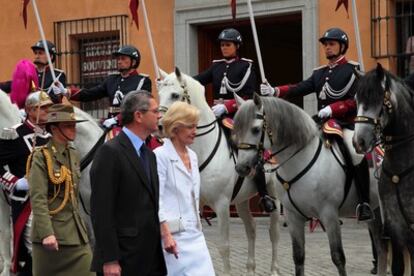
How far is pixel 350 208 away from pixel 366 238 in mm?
5107

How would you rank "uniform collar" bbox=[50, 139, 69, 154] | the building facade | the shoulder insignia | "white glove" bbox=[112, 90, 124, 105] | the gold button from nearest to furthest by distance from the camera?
"uniform collar" bbox=[50, 139, 69, 154]
the gold button
the shoulder insignia
"white glove" bbox=[112, 90, 124, 105]
the building facade

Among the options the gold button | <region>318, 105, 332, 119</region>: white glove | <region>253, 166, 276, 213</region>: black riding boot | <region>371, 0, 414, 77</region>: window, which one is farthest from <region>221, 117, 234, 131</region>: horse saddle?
<region>371, 0, 414, 77</region>: window

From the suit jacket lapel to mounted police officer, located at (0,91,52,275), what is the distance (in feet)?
8.54

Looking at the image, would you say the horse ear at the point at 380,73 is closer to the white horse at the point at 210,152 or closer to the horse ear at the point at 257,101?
the horse ear at the point at 257,101

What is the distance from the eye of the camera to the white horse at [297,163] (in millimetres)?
9289

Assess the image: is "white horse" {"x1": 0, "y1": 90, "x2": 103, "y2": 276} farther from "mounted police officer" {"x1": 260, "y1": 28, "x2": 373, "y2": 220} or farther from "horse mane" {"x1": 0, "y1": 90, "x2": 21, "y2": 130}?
"mounted police officer" {"x1": 260, "y1": 28, "x2": 373, "y2": 220}

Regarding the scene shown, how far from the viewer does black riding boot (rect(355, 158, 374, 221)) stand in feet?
31.7

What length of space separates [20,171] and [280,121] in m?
2.52

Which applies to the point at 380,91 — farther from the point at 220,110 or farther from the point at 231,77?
the point at 231,77

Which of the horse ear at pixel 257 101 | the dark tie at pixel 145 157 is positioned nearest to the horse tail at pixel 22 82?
the horse ear at pixel 257 101

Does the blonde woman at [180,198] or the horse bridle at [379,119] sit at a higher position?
the horse bridle at [379,119]

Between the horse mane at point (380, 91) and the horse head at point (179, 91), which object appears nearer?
the horse mane at point (380, 91)

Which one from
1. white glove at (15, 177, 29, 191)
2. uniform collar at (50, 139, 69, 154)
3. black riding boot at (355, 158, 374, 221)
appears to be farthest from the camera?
black riding boot at (355, 158, 374, 221)

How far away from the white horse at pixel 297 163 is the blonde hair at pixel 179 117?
298 centimetres
